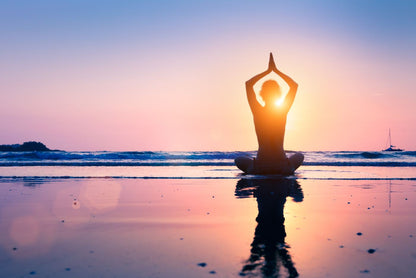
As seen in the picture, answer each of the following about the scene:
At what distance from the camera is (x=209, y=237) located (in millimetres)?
3746

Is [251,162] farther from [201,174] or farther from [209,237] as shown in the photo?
[209,237]

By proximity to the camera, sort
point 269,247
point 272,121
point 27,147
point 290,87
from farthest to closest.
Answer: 1. point 27,147
2. point 272,121
3. point 290,87
4. point 269,247

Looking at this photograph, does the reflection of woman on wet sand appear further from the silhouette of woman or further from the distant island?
the distant island

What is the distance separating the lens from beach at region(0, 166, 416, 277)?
2697 millimetres

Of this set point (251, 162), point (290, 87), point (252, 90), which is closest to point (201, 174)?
point (251, 162)

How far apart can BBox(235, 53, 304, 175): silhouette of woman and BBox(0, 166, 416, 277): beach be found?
4.76 meters

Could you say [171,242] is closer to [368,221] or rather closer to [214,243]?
[214,243]

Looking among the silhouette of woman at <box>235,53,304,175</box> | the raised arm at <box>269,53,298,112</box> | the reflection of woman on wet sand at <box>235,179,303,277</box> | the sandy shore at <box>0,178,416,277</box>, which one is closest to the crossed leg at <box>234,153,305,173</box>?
the silhouette of woman at <box>235,53,304,175</box>

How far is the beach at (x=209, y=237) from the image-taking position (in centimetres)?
270

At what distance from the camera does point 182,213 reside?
5234 mm

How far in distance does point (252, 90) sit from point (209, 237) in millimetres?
7883

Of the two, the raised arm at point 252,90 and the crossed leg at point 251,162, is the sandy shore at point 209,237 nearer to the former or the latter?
the raised arm at point 252,90

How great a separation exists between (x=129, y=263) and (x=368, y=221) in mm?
3082

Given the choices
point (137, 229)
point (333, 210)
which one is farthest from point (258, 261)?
point (333, 210)
